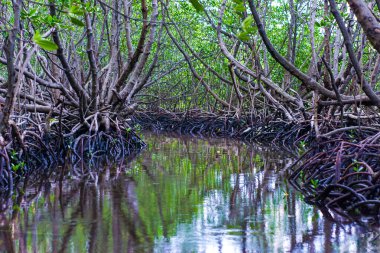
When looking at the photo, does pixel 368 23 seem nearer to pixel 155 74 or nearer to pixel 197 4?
pixel 197 4

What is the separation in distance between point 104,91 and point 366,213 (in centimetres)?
567

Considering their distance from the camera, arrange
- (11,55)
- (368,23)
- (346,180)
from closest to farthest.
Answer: (368,23), (11,55), (346,180)

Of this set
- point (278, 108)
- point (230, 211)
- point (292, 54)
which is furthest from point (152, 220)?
point (292, 54)

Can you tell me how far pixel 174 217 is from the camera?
402 cm

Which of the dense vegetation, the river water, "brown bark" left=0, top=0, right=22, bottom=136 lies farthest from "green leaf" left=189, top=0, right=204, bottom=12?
the river water

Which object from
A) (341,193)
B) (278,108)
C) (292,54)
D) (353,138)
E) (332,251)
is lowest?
(332,251)

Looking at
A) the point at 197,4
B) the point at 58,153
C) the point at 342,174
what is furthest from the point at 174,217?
the point at 58,153

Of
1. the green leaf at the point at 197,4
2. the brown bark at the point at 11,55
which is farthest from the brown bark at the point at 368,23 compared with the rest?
the brown bark at the point at 11,55

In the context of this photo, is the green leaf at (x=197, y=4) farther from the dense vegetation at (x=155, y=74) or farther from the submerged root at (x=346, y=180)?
the submerged root at (x=346, y=180)

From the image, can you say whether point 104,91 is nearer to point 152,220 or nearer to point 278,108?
point 278,108

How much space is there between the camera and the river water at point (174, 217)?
3.31 meters

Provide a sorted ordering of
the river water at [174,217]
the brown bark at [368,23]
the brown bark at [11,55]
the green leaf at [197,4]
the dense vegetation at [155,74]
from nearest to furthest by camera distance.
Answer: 1. the green leaf at [197,4]
2. the brown bark at [368,23]
3. the brown bark at [11,55]
4. the river water at [174,217]
5. the dense vegetation at [155,74]

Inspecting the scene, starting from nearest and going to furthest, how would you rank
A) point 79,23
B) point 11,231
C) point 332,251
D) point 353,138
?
point 79,23
point 332,251
point 11,231
point 353,138

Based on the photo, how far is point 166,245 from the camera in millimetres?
3283
